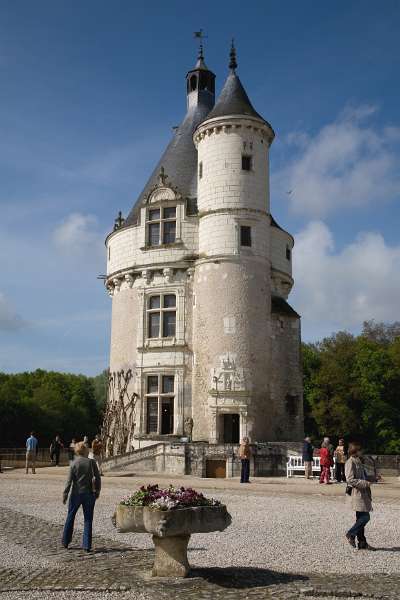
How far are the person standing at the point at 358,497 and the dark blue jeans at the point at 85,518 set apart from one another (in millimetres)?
3687

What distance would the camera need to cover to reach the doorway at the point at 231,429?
28.5 metres

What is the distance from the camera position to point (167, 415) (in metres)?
30.0

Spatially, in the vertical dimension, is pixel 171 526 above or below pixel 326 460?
below

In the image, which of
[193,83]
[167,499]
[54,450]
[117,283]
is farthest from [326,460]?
[193,83]

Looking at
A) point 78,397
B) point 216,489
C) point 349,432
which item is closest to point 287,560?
point 216,489

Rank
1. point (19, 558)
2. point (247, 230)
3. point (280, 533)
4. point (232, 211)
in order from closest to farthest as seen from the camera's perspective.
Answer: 1. point (19, 558)
2. point (280, 533)
3. point (232, 211)
4. point (247, 230)

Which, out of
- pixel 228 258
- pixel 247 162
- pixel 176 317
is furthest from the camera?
pixel 247 162

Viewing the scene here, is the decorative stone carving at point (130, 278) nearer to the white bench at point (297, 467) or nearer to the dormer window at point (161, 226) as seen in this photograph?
the dormer window at point (161, 226)

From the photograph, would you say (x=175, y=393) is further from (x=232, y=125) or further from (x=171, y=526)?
(x=171, y=526)

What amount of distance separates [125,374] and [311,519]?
64.6 feet

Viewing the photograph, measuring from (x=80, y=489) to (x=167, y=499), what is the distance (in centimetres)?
239

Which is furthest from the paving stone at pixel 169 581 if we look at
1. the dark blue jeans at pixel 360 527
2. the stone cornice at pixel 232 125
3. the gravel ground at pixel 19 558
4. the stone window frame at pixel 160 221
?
the stone cornice at pixel 232 125

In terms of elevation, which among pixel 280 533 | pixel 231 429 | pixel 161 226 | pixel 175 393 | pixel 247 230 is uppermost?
pixel 161 226

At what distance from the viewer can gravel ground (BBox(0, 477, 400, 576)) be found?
8.55 m
